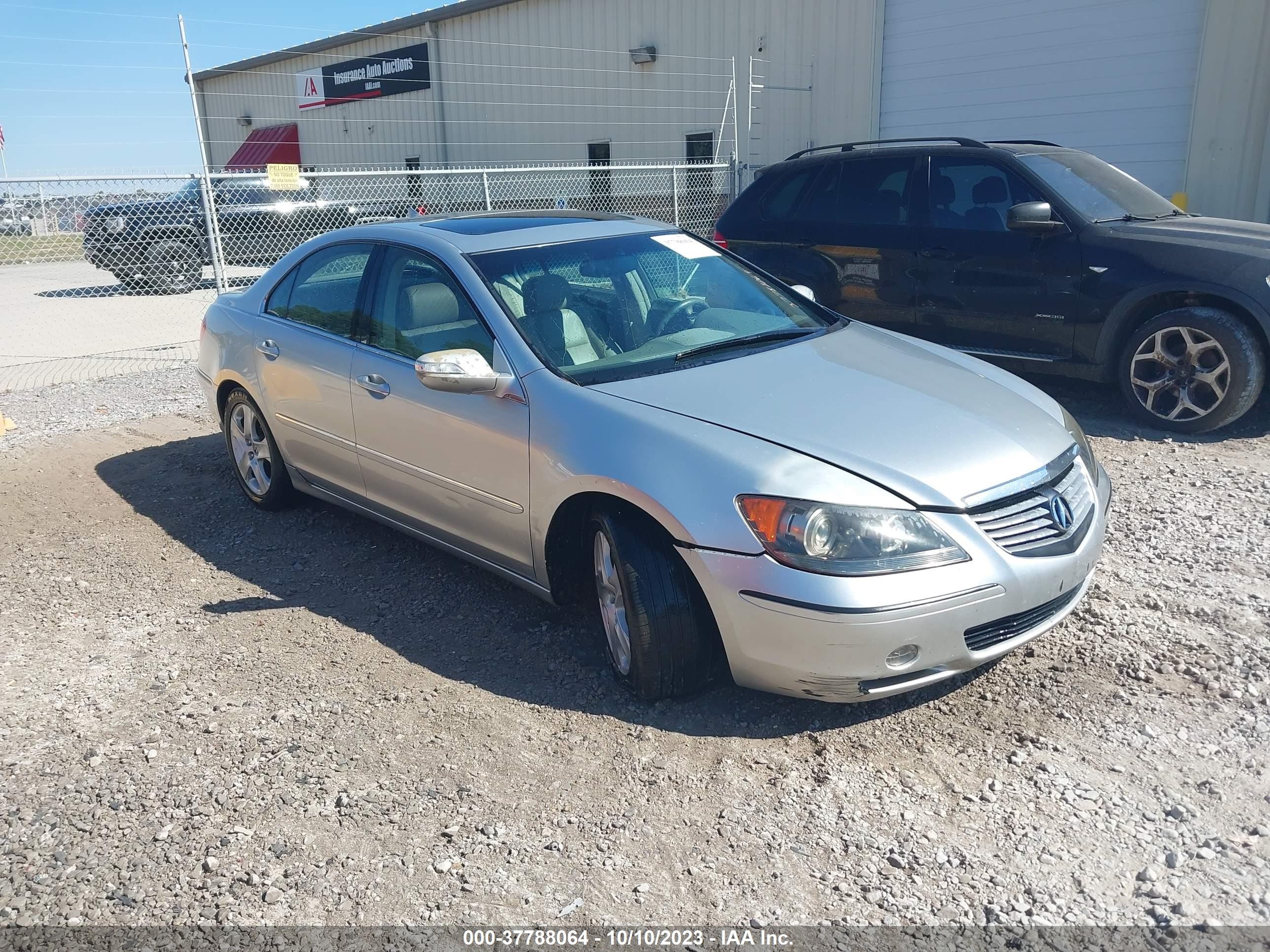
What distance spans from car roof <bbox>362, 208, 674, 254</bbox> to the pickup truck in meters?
10.7

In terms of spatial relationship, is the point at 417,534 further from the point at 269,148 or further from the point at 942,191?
the point at 269,148

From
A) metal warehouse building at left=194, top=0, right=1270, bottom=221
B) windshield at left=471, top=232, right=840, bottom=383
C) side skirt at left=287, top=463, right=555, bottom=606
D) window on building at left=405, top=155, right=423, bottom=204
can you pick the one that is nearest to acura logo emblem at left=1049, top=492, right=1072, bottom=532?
windshield at left=471, top=232, right=840, bottom=383

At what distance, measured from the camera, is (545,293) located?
13.1 ft

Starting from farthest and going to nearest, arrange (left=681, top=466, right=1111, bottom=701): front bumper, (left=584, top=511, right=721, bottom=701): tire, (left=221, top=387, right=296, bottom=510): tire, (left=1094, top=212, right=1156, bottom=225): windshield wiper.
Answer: (left=1094, top=212, right=1156, bottom=225): windshield wiper < (left=221, top=387, right=296, bottom=510): tire < (left=584, top=511, right=721, bottom=701): tire < (left=681, top=466, right=1111, bottom=701): front bumper

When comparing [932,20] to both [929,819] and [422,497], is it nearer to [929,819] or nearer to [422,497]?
[422,497]

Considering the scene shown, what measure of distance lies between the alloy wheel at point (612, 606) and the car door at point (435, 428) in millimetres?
314

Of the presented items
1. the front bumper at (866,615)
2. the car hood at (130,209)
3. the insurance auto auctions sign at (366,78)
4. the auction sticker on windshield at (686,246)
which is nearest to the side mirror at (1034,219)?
the auction sticker on windshield at (686,246)

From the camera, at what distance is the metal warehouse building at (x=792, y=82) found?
454 inches

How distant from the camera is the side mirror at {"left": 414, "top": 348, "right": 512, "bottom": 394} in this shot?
3611 mm

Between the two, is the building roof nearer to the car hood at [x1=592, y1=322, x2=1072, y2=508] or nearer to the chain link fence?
the chain link fence

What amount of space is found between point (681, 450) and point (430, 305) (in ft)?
5.09

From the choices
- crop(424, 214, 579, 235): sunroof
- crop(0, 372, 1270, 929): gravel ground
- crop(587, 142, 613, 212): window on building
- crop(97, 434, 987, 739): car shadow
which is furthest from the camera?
crop(587, 142, 613, 212): window on building

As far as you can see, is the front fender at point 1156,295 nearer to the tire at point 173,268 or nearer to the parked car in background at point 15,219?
the parked car in background at point 15,219

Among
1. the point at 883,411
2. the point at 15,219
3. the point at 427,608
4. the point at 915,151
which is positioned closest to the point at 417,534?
the point at 427,608
